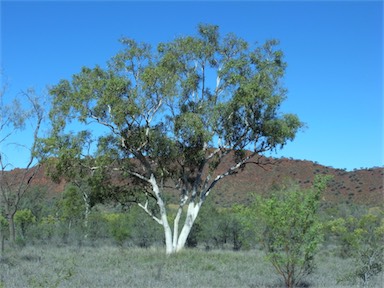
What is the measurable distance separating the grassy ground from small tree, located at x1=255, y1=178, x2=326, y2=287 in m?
2.39

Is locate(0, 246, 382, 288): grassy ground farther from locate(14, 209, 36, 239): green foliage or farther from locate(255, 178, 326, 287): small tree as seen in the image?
locate(14, 209, 36, 239): green foliage

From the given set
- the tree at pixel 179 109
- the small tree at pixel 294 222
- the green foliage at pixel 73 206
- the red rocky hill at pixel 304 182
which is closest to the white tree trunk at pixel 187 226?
the tree at pixel 179 109

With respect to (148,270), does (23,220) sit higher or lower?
higher

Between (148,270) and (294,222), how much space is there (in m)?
6.64

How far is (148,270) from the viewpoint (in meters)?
17.8

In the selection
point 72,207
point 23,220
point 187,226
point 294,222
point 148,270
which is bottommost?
point 148,270

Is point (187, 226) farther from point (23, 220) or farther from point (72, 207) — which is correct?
point (23, 220)

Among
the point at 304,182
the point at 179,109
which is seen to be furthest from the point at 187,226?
the point at 304,182

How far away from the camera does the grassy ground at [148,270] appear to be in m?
14.8

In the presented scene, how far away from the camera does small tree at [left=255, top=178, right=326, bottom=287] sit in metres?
13.2

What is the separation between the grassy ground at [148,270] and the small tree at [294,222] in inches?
94.2

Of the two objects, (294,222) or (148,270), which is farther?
(148,270)

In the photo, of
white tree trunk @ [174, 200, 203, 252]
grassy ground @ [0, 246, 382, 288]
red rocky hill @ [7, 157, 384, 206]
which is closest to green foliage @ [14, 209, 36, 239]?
grassy ground @ [0, 246, 382, 288]

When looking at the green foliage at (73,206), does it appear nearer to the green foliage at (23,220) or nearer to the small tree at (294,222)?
the green foliage at (23,220)
